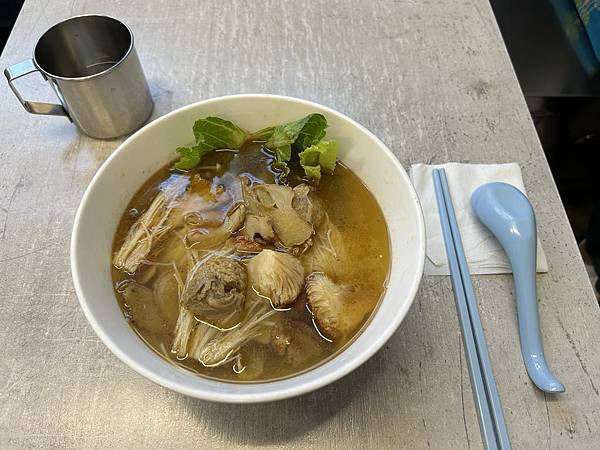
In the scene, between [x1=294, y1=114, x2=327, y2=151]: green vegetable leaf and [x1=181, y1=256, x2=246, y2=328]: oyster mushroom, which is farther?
[x1=294, y1=114, x2=327, y2=151]: green vegetable leaf

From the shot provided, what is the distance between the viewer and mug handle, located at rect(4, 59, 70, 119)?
4.44 feet

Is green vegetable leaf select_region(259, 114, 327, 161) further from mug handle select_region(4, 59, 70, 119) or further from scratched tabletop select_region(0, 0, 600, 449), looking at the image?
mug handle select_region(4, 59, 70, 119)

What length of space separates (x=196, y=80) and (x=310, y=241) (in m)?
0.83

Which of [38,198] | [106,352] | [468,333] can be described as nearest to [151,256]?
[106,352]

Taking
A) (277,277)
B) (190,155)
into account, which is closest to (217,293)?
(277,277)

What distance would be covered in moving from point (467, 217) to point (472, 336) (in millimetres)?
334

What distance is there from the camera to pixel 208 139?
1190mm

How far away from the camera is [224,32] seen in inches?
69.9

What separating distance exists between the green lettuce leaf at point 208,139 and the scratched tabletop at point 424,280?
1.34ft

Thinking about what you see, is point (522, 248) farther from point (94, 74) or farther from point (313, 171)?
point (94, 74)

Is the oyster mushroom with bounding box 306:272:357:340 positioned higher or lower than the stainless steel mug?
lower

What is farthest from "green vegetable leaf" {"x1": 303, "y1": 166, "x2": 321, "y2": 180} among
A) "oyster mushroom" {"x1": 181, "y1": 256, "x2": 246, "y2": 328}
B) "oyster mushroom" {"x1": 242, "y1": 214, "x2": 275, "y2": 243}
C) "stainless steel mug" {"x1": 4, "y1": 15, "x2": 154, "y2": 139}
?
"stainless steel mug" {"x1": 4, "y1": 15, "x2": 154, "y2": 139}

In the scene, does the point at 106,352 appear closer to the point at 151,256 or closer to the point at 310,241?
the point at 151,256

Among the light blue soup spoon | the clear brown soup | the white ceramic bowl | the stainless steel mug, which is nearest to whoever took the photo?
the white ceramic bowl
